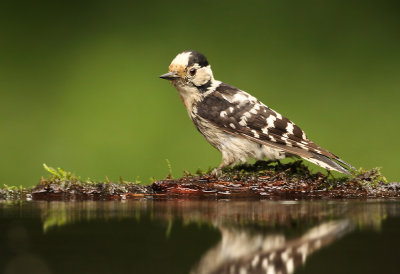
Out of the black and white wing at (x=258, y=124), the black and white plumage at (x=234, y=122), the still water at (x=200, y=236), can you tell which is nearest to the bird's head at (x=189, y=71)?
the black and white plumage at (x=234, y=122)

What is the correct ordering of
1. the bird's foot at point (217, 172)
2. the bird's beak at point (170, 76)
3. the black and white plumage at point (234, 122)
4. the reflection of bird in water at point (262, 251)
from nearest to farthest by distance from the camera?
the reflection of bird in water at point (262, 251), the bird's foot at point (217, 172), the black and white plumage at point (234, 122), the bird's beak at point (170, 76)

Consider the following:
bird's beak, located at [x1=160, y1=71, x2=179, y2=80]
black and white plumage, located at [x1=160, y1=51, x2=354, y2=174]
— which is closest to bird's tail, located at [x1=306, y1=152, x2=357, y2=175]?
black and white plumage, located at [x1=160, y1=51, x2=354, y2=174]

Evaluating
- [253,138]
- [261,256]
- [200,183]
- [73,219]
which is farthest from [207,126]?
[261,256]

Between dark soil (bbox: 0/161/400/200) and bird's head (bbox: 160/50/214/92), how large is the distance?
0.71 m

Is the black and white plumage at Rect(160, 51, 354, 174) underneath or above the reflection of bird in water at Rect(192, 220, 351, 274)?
above

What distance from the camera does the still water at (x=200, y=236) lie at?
5.98ft

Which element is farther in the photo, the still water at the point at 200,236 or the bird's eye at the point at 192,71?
the bird's eye at the point at 192,71

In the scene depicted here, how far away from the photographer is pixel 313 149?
3.62 metres

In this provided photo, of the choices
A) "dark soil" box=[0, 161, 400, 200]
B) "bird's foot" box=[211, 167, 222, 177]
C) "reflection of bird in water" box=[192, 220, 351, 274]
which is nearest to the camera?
"reflection of bird in water" box=[192, 220, 351, 274]

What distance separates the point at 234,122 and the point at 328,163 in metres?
0.68

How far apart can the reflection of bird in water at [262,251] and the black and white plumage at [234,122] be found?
48.7 inches

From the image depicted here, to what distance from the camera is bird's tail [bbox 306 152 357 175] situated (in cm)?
348

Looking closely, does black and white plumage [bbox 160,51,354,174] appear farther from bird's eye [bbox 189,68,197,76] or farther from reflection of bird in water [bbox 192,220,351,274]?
reflection of bird in water [bbox 192,220,351,274]

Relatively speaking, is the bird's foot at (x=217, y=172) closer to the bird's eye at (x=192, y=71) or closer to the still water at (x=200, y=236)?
the still water at (x=200, y=236)
